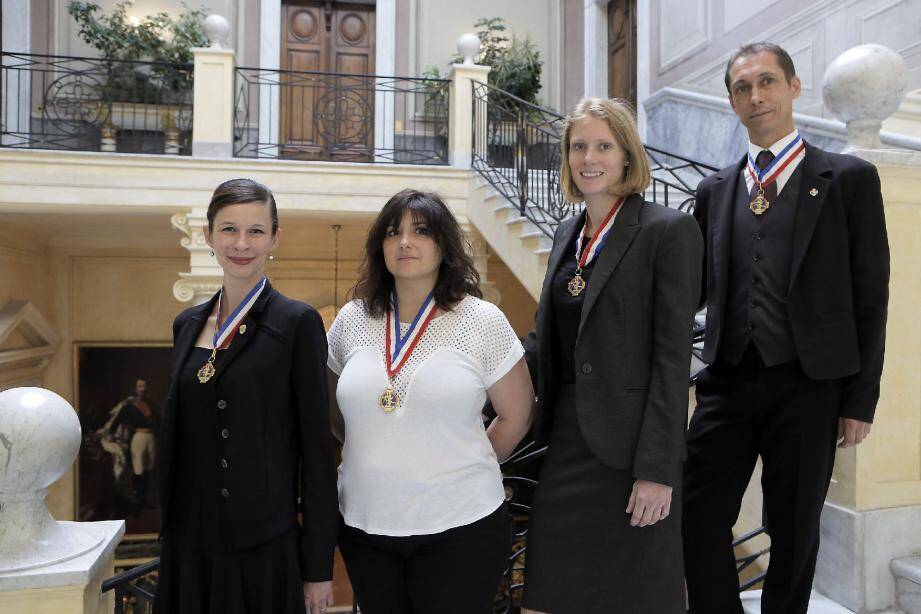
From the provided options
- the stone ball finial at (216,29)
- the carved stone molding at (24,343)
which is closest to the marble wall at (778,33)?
the stone ball finial at (216,29)

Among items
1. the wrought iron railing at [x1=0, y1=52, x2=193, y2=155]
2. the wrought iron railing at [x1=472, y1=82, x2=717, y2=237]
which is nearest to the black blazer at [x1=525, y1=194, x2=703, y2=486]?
the wrought iron railing at [x1=472, y1=82, x2=717, y2=237]

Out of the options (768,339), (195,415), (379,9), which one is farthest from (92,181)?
(768,339)

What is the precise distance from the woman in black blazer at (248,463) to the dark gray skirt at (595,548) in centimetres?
53

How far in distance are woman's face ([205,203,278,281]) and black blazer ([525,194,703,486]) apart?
850mm

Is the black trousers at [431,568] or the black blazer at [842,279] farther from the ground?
the black blazer at [842,279]

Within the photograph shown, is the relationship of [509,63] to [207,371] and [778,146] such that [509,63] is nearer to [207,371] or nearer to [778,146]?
[778,146]

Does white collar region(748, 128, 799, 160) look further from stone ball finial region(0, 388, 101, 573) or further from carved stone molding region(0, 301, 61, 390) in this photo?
carved stone molding region(0, 301, 61, 390)

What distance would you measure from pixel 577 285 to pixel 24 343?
9440 mm

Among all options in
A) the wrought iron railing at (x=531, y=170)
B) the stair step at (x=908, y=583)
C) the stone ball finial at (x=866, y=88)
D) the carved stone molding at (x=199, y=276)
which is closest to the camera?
the stair step at (x=908, y=583)

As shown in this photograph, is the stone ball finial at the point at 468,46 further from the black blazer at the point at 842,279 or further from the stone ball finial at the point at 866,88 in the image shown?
the black blazer at the point at 842,279

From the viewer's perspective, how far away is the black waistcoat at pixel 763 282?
1963mm

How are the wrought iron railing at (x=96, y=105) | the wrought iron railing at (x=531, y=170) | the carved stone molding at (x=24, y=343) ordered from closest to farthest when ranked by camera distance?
the wrought iron railing at (x=531, y=170), the carved stone molding at (x=24, y=343), the wrought iron railing at (x=96, y=105)

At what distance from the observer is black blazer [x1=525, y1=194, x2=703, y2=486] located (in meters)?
1.69

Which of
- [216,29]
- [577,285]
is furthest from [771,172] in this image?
[216,29]
